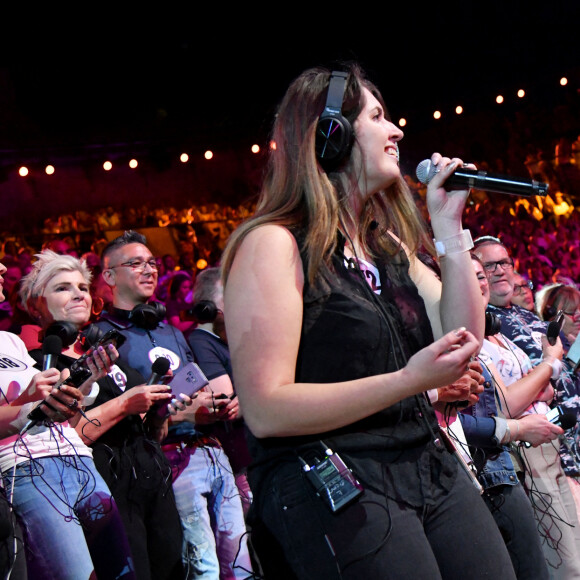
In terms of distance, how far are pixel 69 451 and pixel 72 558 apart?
0.40 meters

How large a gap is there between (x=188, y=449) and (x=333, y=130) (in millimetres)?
2232

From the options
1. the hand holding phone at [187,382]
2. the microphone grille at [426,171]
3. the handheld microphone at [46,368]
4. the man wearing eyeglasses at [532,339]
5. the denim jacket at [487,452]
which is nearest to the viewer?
the microphone grille at [426,171]

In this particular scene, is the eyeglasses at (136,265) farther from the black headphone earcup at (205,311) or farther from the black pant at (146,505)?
the black pant at (146,505)

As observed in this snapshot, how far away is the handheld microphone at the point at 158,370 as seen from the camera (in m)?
3.10

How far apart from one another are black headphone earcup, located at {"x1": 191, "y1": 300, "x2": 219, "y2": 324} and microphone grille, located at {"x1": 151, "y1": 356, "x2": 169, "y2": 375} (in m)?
0.84

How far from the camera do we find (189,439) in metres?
3.51

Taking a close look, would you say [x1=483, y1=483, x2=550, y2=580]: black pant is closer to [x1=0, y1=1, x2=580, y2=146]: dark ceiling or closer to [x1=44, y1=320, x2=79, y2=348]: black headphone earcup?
[x1=44, y1=320, x2=79, y2=348]: black headphone earcup

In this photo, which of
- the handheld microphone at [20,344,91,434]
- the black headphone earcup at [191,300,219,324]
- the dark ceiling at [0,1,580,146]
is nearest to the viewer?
the handheld microphone at [20,344,91,434]

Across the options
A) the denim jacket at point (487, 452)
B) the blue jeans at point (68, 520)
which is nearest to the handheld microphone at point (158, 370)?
the blue jeans at point (68, 520)

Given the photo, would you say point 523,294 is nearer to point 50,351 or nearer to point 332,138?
point 50,351

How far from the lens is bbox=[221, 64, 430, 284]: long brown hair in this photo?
1515 mm

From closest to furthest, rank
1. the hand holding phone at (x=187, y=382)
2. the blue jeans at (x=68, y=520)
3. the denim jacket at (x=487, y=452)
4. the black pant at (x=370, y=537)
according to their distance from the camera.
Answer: the black pant at (x=370, y=537) → the blue jeans at (x=68, y=520) → the denim jacket at (x=487, y=452) → the hand holding phone at (x=187, y=382)

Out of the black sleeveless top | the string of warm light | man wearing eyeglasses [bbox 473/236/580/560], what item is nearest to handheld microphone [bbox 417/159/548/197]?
the black sleeveless top

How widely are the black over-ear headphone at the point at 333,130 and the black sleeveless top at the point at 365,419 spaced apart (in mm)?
270
